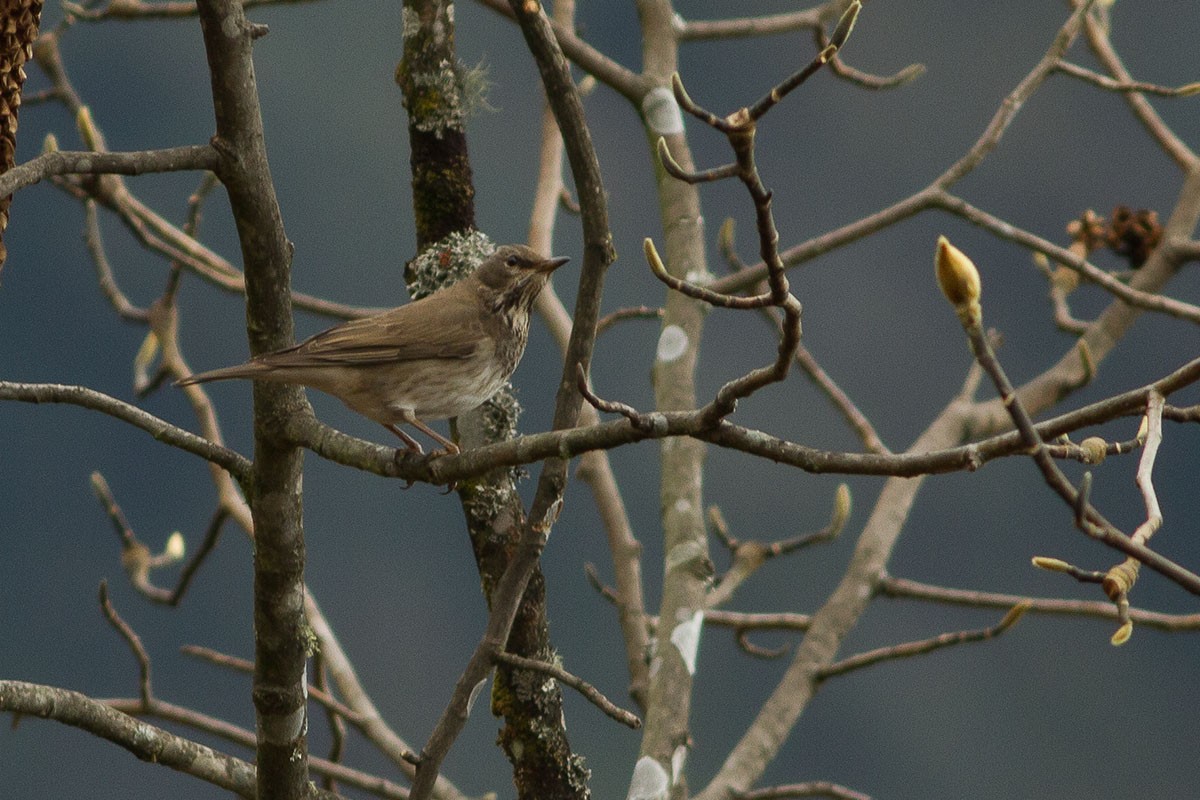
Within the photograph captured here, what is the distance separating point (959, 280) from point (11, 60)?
108 inches

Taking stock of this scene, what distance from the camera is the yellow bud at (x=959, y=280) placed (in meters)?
2.04

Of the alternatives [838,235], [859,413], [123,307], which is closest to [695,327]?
[838,235]

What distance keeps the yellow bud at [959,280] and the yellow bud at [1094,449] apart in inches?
34.3

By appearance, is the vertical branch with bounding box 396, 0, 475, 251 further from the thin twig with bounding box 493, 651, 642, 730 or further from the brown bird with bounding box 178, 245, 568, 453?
the thin twig with bounding box 493, 651, 642, 730

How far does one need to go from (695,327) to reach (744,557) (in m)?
1.27

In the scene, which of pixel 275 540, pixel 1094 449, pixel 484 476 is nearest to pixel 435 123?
pixel 484 476

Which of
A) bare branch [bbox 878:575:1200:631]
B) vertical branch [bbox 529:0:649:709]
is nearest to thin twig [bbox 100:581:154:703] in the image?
vertical branch [bbox 529:0:649:709]

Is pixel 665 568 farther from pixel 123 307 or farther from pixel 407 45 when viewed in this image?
pixel 123 307

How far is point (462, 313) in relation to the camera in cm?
505

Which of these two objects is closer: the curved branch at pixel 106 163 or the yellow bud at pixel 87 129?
the curved branch at pixel 106 163

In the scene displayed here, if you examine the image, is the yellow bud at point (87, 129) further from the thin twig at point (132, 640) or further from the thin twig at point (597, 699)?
the thin twig at point (597, 699)

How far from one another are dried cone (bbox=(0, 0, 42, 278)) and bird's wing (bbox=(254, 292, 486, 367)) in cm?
136

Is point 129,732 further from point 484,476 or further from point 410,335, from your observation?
point 410,335

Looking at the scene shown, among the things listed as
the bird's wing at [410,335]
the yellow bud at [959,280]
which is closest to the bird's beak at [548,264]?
the bird's wing at [410,335]
